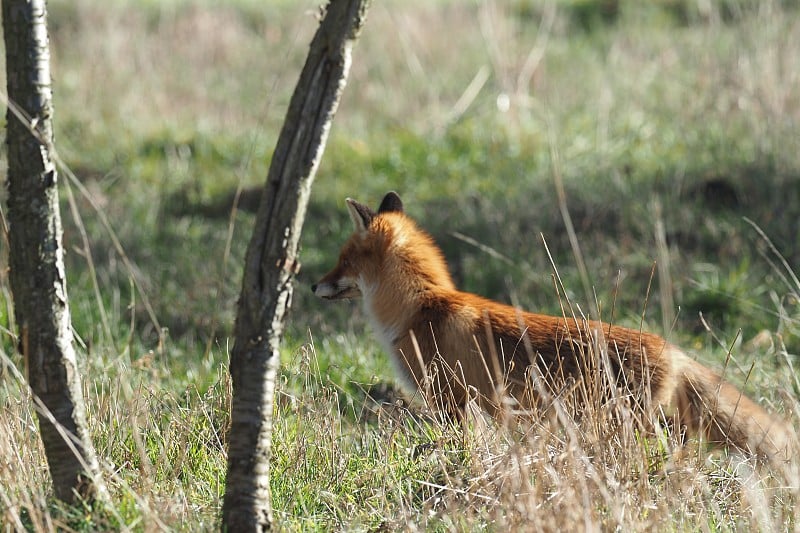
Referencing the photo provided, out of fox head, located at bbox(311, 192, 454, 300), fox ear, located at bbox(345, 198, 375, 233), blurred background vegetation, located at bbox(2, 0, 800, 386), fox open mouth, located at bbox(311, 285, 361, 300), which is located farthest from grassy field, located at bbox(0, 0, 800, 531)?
fox ear, located at bbox(345, 198, 375, 233)

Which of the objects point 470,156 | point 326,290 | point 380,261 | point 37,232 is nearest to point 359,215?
point 380,261

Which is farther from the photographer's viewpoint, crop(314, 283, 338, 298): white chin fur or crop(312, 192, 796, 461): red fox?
crop(314, 283, 338, 298): white chin fur

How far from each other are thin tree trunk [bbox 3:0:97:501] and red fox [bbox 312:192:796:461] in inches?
57.3

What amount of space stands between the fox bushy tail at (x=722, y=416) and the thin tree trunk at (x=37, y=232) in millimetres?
2758

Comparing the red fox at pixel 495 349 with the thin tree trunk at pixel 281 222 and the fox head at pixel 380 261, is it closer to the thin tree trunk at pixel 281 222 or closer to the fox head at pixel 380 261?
the fox head at pixel 380 261

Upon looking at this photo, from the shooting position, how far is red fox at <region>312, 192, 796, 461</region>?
15.1ft

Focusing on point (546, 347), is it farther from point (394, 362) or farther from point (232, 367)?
point (232, 367)

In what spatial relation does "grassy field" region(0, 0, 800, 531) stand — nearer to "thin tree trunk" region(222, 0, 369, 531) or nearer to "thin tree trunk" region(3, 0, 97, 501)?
"thin tree trunk" region(3, 0, 97, 501)

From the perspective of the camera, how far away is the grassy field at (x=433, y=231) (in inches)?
156

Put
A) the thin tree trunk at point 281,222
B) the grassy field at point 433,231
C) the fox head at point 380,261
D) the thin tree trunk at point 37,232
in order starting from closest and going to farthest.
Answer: the thin tree trunk at point 281,222 < the thin tree trunk at point 37,232 < the grassy field at point 433,231 < the fox head at point 380,261

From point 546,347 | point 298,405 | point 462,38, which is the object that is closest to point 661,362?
point 546,347

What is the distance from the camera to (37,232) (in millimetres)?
3438

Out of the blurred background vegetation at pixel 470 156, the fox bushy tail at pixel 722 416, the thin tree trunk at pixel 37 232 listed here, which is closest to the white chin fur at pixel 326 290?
the blurred background vegetation at pixel 470 156

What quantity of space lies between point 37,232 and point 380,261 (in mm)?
2515
